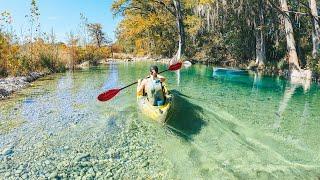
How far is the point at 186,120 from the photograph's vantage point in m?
9.88

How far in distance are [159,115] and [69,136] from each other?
2.23m

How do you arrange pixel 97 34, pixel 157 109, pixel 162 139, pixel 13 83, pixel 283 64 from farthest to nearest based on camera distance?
pixel 97 34
pixel 283 64
pixel 13 83
pixel 157 109
pixel 162 139


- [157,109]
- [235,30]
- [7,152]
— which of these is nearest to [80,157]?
[7,152]

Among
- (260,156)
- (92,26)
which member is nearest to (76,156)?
(260,156)

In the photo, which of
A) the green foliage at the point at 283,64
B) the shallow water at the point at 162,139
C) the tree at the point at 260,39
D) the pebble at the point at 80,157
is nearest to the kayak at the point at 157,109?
the shallow water at the point at 162,139

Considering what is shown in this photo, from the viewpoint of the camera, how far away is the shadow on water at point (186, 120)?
877cm

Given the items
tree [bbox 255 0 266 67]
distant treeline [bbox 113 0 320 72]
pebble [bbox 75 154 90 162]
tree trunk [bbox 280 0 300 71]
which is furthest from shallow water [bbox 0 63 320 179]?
tree [bbox 255 0 266 67]

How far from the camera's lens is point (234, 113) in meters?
11.2

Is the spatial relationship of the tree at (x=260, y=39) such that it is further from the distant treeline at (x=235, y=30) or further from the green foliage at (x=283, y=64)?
the green foliage at (x=283, y=64)

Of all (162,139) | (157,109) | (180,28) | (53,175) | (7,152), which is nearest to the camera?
(53,175)

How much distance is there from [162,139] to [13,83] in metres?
10.8

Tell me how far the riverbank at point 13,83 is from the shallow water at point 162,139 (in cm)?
53

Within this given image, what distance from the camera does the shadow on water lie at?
877 centimetres

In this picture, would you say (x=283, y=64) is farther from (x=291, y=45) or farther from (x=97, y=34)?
(x=97, y=34)
